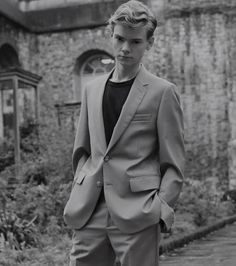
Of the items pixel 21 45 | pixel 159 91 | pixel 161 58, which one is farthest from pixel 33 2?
pixel 159 91

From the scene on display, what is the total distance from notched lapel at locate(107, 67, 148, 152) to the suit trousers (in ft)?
0.95

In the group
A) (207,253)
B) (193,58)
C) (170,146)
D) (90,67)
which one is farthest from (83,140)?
(90,67)

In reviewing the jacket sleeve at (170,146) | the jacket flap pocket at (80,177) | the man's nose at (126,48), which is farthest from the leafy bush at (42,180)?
the man's nose at (126,48)

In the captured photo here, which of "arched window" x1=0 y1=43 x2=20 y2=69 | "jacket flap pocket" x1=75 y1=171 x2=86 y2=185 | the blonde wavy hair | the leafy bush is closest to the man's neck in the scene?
the blonde wavy hair

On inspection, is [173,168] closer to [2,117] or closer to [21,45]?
[2,117]

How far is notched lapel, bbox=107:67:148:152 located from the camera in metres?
2.94

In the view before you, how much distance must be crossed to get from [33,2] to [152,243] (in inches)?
783

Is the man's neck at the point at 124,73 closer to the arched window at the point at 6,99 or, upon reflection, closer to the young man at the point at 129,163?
the young man at the point at 129,163

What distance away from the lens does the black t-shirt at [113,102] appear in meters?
3.02

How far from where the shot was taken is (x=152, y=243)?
2896mm

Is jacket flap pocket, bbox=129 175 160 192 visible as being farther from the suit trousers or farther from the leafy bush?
the leafy bush

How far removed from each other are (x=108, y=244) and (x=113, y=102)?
60 centimetres

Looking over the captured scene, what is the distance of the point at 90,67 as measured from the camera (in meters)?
21.9

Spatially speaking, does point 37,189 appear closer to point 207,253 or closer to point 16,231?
point 16,231
